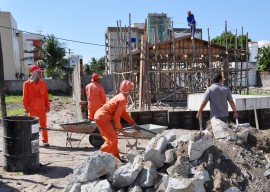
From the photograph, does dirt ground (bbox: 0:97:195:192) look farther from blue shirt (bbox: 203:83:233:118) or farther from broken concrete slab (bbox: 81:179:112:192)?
blue shirt (bbox: 203:83:233:118)

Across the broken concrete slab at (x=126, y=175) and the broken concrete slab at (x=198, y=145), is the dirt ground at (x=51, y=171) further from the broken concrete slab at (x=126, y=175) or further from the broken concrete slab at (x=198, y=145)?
the broken concrete slab at (x=198, y=145)

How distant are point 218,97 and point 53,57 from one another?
2801 cm

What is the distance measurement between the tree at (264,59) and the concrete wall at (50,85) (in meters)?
22.1

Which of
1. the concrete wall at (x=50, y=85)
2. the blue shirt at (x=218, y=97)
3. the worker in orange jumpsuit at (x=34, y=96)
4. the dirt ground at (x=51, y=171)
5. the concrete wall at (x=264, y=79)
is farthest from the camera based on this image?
the concrete wall at (x=264, y=79)

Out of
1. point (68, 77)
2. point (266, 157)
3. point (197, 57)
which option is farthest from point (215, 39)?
point (266, 157)

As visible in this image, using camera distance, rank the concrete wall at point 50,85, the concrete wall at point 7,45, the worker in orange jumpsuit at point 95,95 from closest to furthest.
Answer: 1. the worker in orange jumpsuit at point 95,95
2. the concrete wall at point 50,85
3. the concrete wall at point 7,45

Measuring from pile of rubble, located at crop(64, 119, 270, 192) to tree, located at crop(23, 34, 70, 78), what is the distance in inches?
1134

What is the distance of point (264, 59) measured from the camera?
37.0m

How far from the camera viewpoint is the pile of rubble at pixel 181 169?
13.8 ft

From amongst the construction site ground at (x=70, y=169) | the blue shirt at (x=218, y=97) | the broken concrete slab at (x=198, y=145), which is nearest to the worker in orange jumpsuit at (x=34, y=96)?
the construction site ground at (x=70, y=169)

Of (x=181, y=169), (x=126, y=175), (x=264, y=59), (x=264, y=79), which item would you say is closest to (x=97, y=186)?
(x=126, y=175)

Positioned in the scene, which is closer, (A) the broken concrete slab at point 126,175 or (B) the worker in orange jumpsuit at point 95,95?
(A) the broken concrete slab at point 126,175

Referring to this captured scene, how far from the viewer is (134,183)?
14.3 feet

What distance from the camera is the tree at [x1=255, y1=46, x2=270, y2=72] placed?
119ft
